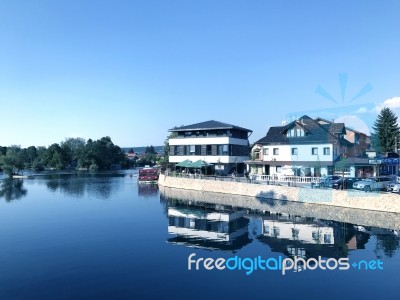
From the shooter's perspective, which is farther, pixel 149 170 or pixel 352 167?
pixel 149 170

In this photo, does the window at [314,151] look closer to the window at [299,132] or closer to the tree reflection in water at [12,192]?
the window at [299,132]

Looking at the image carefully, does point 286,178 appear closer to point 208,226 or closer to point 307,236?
point 208,226

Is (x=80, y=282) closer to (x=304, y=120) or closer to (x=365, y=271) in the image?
(x=365, y=271)

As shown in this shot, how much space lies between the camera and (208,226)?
80.9ft

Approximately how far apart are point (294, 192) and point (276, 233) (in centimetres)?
1185

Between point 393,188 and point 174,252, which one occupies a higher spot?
point 393,188

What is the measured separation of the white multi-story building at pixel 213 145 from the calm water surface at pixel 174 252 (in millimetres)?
18420

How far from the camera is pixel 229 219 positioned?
1057 inches

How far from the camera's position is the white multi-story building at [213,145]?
49125mm

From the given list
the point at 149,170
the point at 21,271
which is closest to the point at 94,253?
the point at 21,271

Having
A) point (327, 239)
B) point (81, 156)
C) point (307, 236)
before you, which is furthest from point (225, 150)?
point (81, 156)

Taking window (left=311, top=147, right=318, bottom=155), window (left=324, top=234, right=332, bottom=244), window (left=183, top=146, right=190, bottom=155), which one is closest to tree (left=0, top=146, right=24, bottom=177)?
window (left=183, top=146, right=190, bottom=155)

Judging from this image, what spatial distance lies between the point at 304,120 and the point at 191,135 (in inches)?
698

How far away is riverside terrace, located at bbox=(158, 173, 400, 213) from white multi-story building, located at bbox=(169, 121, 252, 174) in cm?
489
